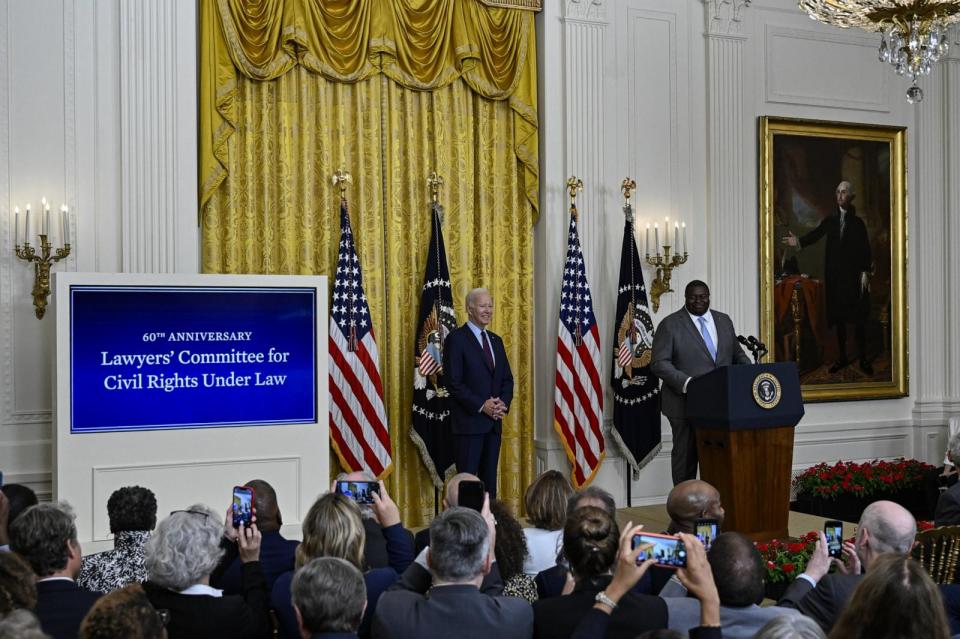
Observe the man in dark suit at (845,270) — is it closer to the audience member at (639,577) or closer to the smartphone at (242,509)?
the smartphone at (242,509)

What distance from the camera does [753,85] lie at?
9.63m

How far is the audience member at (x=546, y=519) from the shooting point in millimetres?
4035

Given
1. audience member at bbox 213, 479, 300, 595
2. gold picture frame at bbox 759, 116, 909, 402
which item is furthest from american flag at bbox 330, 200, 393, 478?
gold picture frame at bbox 759, 116, 909, 402

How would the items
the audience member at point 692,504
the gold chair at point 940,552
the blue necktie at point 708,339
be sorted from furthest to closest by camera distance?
the blue necktie at point 708,339
the audience member at point 692,504
the gold chair at point 940,552

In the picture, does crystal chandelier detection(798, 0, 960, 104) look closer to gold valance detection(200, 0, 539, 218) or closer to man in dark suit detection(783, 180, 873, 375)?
gold valance detection(200, 0, 539, 218)

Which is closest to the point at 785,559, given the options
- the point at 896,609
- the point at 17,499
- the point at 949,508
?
the point at 949,508

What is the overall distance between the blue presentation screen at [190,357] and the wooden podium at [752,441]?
109 inches

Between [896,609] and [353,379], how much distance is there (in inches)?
232

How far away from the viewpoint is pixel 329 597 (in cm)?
259

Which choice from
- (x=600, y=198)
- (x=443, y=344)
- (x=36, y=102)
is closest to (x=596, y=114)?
(x=600, y=198)

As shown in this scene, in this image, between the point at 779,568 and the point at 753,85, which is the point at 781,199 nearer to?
the point at 753,85

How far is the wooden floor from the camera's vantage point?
766 cm

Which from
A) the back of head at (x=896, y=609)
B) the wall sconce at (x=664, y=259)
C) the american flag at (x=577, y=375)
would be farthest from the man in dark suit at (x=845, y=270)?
the back of head at (x=896, y=609)

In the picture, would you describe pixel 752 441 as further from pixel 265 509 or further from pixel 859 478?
pixel 265 509
